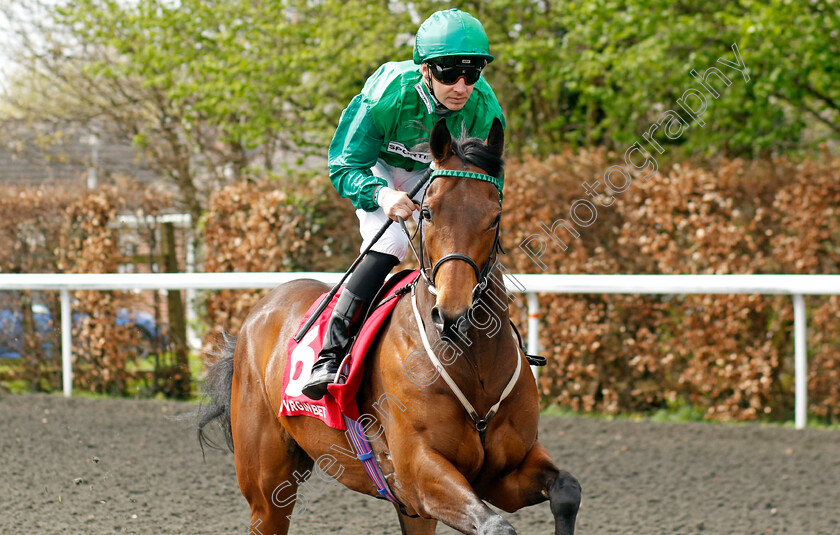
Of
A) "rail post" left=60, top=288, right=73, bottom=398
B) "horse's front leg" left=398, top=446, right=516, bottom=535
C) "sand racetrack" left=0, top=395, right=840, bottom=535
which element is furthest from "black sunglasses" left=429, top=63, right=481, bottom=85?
"rail post" left=60, top=288, right=73, bottom=398

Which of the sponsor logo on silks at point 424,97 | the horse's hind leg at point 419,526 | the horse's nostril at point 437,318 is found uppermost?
the sponsor logo on silks at point 424,97

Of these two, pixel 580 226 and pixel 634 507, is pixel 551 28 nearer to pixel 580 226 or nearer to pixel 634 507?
pixel 580 226

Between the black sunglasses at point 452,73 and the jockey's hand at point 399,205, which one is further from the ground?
the black sunglasses at point 452,73

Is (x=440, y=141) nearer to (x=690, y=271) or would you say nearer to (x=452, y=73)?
(x=452, y=73)

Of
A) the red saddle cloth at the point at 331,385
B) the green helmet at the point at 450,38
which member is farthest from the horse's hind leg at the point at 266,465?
the green helmet at the point at 450,38

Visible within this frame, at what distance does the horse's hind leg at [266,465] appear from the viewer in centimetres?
356

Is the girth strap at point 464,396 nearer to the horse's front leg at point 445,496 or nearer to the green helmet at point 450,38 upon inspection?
the horse's front leg at point 445,496

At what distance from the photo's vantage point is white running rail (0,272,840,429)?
234 inches

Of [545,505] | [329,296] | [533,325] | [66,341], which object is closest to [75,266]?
[66,341]

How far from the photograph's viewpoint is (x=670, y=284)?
6.18 meters

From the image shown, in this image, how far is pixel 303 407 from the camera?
3.22 m

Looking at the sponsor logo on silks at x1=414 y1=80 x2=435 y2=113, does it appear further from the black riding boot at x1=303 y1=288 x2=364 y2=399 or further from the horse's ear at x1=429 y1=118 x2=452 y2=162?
the black riding boot at x1=303 y1=288 x2=364 y2=399

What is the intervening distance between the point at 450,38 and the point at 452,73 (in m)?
0.11

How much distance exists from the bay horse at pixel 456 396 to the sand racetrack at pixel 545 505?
1632 mm
